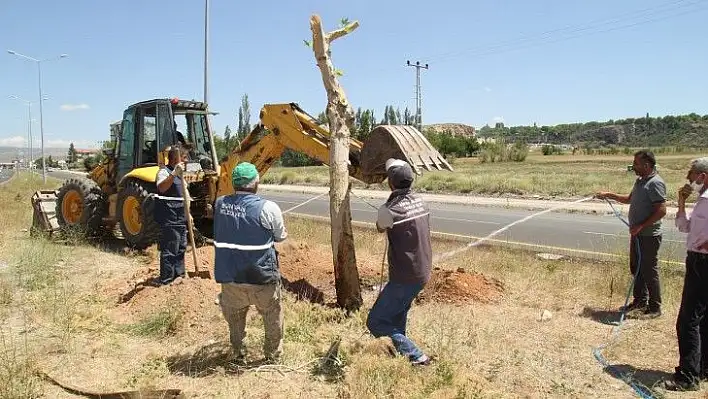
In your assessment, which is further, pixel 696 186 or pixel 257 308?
pixel 696 186

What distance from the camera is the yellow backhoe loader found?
26.4ft

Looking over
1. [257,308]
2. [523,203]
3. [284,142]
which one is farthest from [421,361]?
[523,203]

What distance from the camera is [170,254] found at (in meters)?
7.76

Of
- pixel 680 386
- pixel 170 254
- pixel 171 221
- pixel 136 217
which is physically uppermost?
pixel 171 221

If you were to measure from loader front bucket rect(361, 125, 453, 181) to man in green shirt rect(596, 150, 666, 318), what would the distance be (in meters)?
2.06

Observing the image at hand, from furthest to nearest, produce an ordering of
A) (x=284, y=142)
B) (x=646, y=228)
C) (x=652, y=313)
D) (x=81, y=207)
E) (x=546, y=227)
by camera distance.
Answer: (x=546, y=227) → (x=81, y=207) → (x=284, y=142) → (x=652, y=313) → (x=646, y=228)

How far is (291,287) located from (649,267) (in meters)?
Answer: 4.41

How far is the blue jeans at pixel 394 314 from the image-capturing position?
16.2 ft

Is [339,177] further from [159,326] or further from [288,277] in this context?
[159,326]

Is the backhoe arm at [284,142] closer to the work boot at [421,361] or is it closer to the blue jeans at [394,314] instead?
the blue jeans at [394,314]

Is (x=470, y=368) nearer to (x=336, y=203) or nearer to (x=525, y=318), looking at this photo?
(x=525, y=318)

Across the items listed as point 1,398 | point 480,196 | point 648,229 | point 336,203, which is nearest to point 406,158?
point 336,203

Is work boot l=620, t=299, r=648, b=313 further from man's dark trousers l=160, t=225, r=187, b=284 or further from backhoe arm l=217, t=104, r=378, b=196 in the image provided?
man's dark trousers l=160, t=225, r=187, b=284

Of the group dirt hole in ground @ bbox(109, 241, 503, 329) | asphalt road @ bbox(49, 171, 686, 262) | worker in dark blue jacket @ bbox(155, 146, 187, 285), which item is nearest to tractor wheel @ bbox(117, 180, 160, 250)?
dirt hole in ground @ bbox(109, 241, 503, 329)
